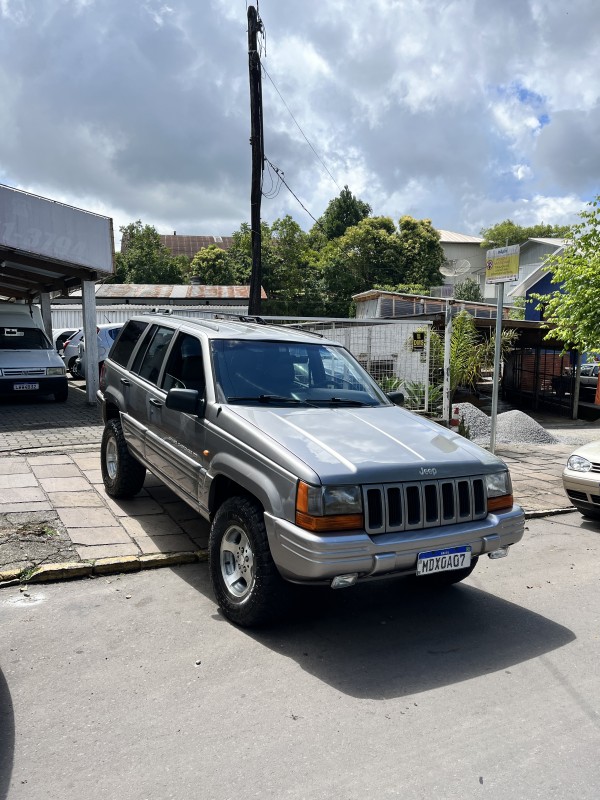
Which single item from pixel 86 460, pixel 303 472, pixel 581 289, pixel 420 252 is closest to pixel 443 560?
pixel 303 472

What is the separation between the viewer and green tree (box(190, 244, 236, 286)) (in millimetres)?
42312

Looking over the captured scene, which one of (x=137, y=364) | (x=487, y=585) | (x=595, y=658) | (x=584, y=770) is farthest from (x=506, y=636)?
(x=137, y=364)

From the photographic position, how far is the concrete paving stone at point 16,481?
22.2 ft

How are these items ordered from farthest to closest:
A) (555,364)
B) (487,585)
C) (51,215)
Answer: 1. (555,364)
2. (51,215)
3. (487,585)

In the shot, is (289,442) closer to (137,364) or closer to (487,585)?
(487,585)

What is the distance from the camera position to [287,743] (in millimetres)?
2967

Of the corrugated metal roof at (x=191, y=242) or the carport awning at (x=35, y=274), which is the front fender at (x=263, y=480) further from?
the corrugated metal roof at (x=191, y=242)

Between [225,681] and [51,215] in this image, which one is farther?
[51,215]

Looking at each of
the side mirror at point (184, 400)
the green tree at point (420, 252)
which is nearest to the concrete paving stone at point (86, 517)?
the side mirror at point (184, 400)

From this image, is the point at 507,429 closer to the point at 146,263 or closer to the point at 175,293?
the point at 175,293

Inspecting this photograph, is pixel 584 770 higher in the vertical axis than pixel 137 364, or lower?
lower

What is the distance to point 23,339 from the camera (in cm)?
1370

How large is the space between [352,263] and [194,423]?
1413 inches

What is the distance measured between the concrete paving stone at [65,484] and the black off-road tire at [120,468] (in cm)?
42
